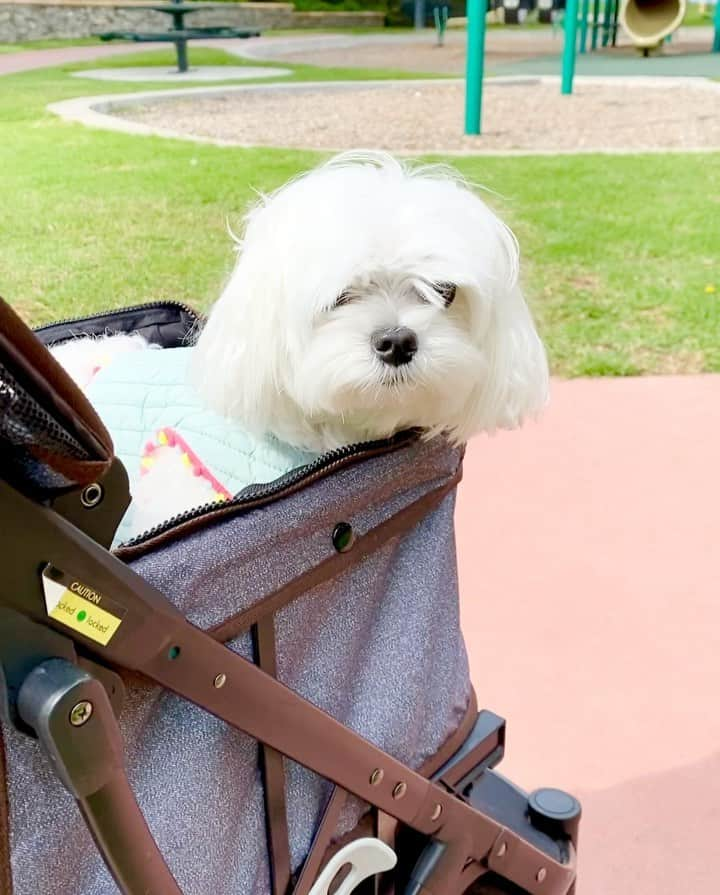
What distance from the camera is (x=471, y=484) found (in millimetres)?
2770

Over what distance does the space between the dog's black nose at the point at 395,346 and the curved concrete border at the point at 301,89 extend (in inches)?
210

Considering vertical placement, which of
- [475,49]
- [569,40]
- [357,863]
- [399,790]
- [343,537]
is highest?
[343,537]

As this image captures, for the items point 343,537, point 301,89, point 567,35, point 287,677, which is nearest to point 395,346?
point 343,537

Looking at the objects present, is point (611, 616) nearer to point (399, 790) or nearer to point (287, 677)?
point (399, 790)

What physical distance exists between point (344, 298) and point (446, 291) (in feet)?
0.41

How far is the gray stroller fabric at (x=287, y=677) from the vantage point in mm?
864

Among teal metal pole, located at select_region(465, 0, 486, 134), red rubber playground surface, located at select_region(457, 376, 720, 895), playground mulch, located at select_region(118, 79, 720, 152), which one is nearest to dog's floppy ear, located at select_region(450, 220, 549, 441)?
red rubber playground surface, located at select_region(457, 376, 720, 895)

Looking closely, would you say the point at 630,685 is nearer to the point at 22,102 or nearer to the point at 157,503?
the point at 157,503

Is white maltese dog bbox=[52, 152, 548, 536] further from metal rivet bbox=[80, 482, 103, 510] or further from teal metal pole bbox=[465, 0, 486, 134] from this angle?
teal metal pole bbox=[465, 0, 486, 134]

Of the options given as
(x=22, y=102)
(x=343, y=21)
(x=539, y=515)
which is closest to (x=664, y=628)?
(x=539, y=515)

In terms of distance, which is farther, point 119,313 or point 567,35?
point 567,35

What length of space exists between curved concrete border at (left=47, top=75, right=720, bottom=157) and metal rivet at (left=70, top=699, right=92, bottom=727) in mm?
5883

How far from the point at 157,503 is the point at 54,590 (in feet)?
1.62

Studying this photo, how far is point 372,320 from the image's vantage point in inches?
49.1
